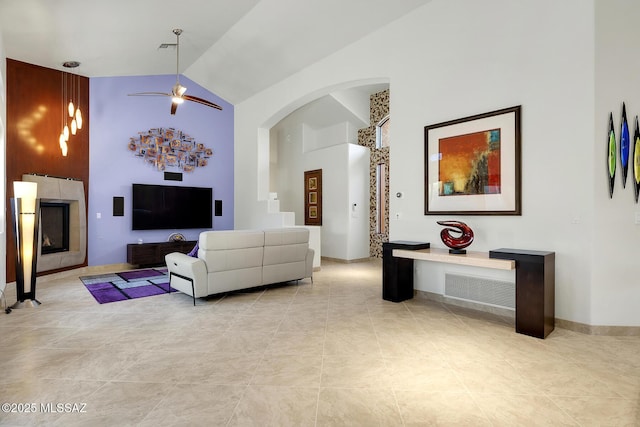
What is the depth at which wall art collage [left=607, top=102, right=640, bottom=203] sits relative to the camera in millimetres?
3191

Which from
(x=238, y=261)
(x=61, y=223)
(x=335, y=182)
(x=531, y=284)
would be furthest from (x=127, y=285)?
(x=531, y=284)

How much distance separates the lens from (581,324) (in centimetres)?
330

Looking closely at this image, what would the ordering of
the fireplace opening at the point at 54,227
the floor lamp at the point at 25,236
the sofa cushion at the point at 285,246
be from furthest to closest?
1. the fireplace opening at the point at 54,227
2. the sofa cushion at the point at 285,246
3. the floor lamp at the point at 25,236

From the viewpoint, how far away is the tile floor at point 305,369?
195 cm

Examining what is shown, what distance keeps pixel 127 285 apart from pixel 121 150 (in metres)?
3.16

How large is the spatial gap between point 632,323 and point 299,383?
325 cm

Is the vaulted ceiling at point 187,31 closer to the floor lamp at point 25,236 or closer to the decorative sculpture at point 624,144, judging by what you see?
the floor lamp at point 25,236

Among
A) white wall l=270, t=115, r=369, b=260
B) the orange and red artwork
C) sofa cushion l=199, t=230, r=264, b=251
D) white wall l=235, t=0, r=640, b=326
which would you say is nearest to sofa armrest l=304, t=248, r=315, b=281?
sofa cushion l=199, t=230, r=264, b=251

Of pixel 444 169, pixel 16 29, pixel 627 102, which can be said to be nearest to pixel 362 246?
pixel 444 169

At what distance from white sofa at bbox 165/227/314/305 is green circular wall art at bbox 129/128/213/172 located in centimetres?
364

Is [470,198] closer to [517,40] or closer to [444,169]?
→ [444,169]

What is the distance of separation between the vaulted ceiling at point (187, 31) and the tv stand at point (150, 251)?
3.54 metres

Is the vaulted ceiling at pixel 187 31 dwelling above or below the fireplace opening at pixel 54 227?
above

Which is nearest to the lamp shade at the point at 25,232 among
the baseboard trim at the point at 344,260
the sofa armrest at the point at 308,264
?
the sofa armrest at the point at 308,264
